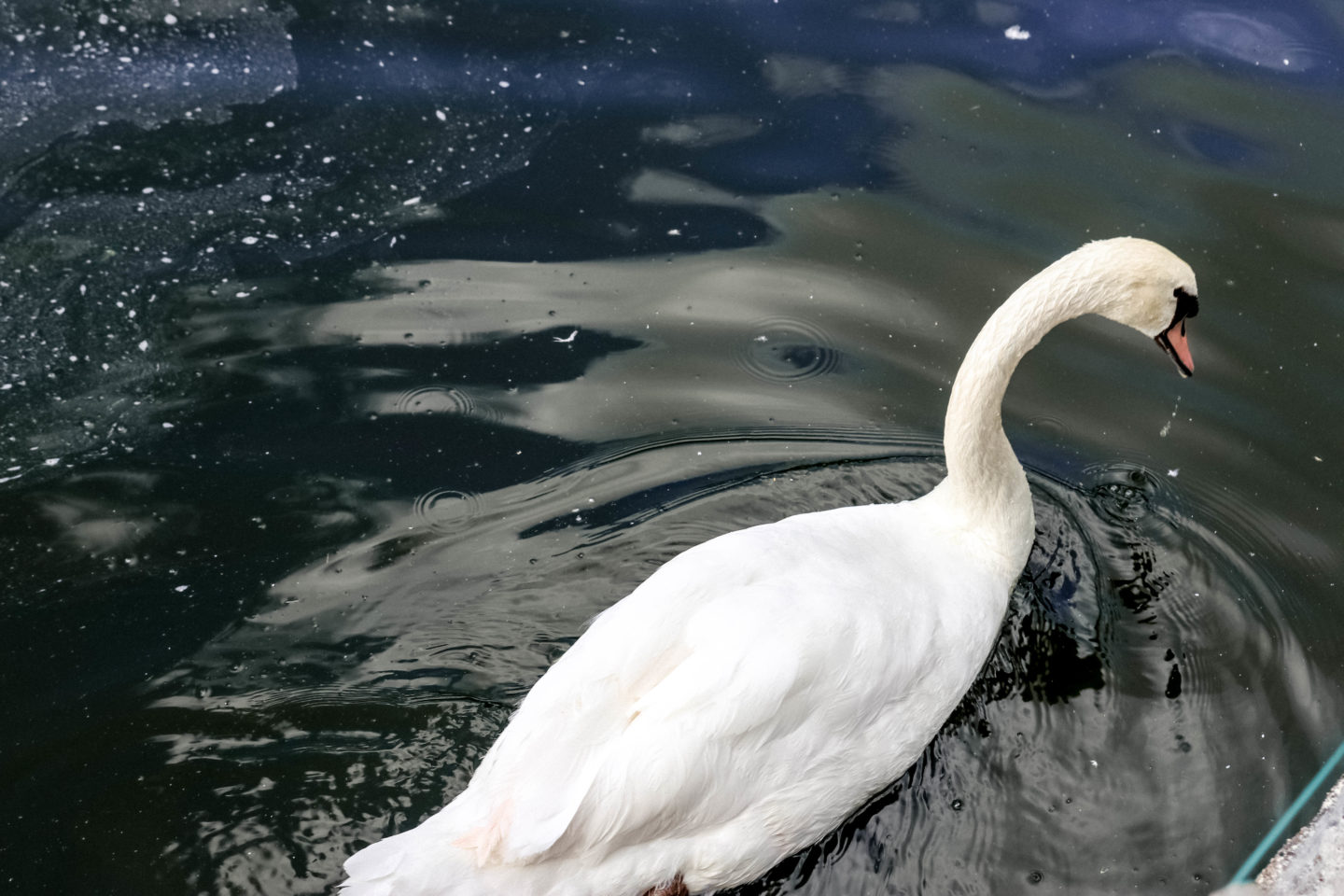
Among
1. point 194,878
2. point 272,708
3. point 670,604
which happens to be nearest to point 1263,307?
point 670,604

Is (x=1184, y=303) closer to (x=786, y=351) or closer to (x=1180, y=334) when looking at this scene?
(x=1180, y=334)

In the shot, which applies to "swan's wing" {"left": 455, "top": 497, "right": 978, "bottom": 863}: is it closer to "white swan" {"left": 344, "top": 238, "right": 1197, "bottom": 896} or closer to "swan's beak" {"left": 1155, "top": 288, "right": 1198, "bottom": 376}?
"white swan" {"left": 344, "top": 238, "right": 1197, "bottom": 896}

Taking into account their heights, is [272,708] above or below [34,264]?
below

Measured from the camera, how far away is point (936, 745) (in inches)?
161

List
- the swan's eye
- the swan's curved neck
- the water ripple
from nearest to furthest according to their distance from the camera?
the swan's curved neck < the swan's eye < the water ripple

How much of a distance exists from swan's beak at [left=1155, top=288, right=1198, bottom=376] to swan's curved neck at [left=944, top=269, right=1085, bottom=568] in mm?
394

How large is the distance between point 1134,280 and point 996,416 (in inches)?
25.7

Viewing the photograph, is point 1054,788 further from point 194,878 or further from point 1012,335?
point 194,878

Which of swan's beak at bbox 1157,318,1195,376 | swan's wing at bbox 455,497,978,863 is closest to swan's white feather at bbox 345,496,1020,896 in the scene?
swan's wing at bbox 455,497,978,863

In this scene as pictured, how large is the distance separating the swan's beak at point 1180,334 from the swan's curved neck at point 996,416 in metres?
0.39

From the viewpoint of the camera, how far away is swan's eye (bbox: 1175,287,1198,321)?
14.0ft

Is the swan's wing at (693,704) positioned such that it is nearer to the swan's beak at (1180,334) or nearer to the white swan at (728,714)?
the white swan at (728,714)

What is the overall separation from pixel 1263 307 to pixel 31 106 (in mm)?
6122

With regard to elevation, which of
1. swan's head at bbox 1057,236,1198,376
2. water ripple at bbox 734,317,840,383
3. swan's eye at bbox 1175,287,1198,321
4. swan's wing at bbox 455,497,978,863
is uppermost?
swan's head at bbox 1057,236,1198,376
